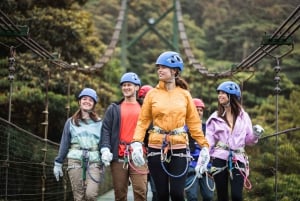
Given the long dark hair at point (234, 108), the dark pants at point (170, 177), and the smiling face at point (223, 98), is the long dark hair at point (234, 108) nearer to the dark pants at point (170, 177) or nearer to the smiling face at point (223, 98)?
the smiling face at point (223, 98)

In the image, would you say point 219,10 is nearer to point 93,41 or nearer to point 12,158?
point 93,41

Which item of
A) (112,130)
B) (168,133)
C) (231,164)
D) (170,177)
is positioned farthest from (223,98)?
(170,177)

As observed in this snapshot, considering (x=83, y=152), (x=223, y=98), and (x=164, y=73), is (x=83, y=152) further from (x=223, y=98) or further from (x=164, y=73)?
(x=164, y=73)

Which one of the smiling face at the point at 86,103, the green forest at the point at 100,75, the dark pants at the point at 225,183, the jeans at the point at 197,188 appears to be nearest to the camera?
the dark pants at the point at 225,183

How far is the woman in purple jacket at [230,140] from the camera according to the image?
14.2 feet

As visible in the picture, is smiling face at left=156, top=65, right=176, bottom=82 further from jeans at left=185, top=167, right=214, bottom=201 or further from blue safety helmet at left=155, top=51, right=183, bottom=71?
jeans at left=185, top=167, right=214, bottom=201

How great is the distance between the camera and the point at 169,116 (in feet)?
12.2

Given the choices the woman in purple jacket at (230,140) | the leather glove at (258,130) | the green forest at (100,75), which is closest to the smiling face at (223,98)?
the woman in purple jacket at (230,140)

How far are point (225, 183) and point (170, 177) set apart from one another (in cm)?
85

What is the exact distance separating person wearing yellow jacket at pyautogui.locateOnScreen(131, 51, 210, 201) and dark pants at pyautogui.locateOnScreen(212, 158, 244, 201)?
0.53 m

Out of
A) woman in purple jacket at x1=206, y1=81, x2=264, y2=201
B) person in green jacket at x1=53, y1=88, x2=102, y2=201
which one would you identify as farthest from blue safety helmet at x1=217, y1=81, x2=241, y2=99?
person in green jacket at x1=53, y1=88, x2=102, y2=201

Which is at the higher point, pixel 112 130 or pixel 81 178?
pixel 112 130

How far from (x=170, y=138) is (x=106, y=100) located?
826 centimetres

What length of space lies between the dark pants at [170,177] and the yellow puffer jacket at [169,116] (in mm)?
81
